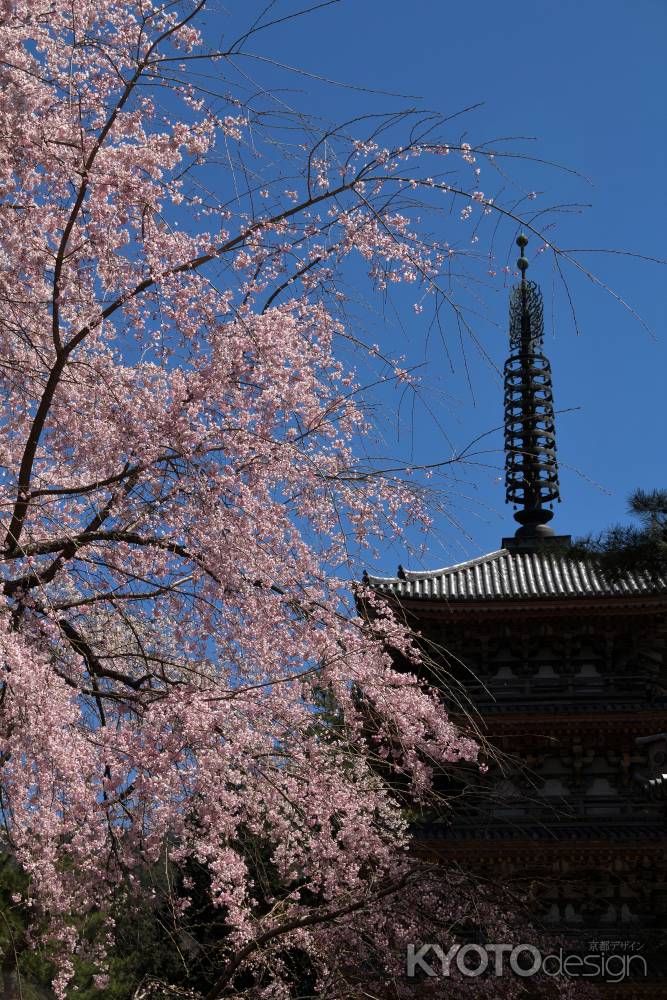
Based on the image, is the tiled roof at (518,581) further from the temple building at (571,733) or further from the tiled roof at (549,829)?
the tiled roof at (549,829)

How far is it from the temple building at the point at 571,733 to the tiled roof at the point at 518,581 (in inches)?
1.4

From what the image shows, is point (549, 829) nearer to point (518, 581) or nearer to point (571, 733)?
point (571, 733)

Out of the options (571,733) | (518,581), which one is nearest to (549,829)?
(571,733)

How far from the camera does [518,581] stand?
18.4 metres

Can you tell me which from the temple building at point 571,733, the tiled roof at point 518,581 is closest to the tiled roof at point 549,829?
the temple building at point 571,733

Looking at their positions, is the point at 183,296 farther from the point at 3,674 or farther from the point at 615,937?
the point at 615,937

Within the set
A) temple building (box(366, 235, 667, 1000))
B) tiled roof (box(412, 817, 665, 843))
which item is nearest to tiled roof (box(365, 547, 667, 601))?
temple building (box(366, 235, 667, 1000))

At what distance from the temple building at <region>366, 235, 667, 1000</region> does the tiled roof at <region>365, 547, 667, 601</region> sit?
0.04 metres

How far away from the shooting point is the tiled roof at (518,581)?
55.5ft

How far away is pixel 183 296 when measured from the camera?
6.15 metres

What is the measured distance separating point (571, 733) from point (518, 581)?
2.92 m

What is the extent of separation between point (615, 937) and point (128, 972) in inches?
425

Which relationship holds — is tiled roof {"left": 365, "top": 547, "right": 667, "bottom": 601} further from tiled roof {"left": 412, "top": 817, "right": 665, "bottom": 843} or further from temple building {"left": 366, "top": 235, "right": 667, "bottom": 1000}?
tiled roof {"left": 412, "top": 817, "right": 665, "bottom": 843}

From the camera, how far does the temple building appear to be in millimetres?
15453
